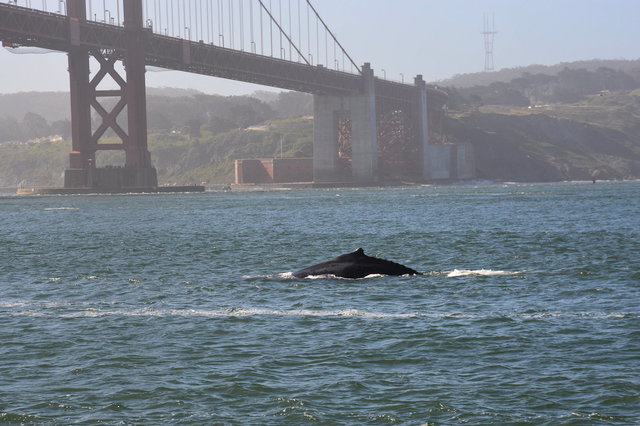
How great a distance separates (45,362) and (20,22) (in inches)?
3981

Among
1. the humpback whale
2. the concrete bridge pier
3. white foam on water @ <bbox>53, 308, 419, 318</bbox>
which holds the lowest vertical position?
white foam on water @ <bbox>53, 308, 419, 318</bbox>

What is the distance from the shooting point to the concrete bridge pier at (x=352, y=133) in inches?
7156

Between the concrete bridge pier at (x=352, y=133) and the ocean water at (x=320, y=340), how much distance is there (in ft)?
460

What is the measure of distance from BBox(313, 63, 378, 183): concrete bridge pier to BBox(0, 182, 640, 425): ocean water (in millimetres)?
140331

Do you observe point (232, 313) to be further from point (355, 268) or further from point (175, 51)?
point (175, 51)

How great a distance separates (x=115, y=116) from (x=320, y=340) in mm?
116191

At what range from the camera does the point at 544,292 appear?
1043 inches

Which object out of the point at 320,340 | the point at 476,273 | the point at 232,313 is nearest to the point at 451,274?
the point at 476,273

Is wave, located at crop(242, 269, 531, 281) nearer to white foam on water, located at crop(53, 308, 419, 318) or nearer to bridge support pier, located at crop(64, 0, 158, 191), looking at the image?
white foam on water, located at crop(53, 308, 419, 318)

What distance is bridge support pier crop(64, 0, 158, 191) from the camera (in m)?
131

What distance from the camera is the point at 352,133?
602ft

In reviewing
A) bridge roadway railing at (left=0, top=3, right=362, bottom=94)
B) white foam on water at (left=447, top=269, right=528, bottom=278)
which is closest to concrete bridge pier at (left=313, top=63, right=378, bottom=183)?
bridge roadway railing at (left=0, top=3, right=362, bottom=94)

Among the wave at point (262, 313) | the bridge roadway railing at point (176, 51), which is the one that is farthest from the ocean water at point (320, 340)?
the bridge roadway railing at point (176, 51)

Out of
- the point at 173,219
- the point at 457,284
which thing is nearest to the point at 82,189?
the point at 173,219
